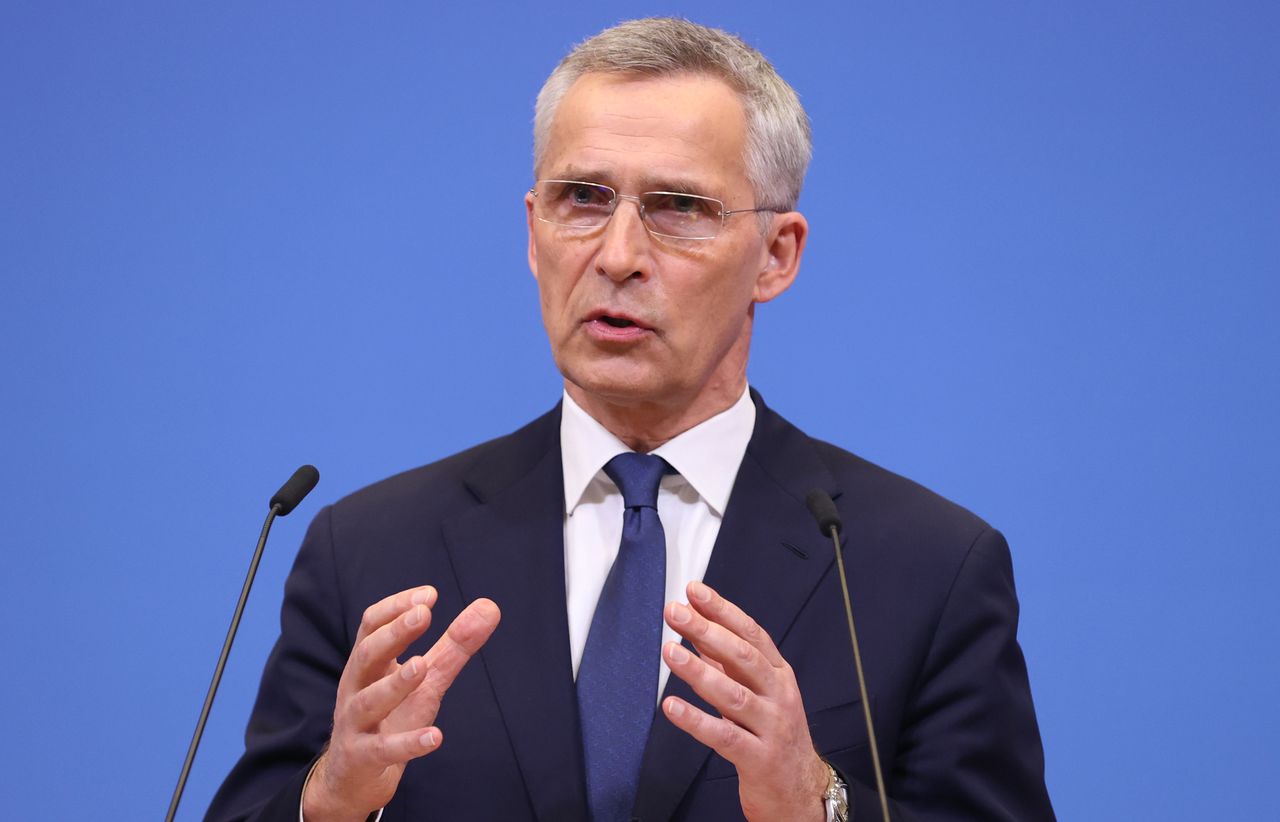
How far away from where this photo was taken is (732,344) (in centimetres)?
208

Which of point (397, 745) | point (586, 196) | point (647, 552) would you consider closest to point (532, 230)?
point (586, 196)

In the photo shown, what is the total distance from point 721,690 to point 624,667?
0.37 m

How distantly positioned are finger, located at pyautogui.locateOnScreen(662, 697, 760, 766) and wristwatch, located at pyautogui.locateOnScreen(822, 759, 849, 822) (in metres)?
0.15

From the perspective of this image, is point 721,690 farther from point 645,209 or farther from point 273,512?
point 645,209

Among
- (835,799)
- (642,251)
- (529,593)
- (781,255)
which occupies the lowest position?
(835,799)

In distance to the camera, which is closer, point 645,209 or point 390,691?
point 390,691

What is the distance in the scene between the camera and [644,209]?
76.5 inches

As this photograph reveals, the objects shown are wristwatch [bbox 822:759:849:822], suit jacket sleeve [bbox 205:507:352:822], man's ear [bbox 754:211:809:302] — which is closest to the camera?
wristwatch [bbox 822:759:849:822]

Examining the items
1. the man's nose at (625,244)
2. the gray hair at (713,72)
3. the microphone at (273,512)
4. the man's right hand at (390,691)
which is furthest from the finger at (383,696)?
the gray hair at (713,72)

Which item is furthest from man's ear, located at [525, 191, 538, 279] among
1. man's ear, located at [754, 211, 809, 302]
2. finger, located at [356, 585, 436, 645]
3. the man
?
finger, located at [356, 585, 436, 645]

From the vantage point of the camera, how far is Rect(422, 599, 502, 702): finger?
5.02ft

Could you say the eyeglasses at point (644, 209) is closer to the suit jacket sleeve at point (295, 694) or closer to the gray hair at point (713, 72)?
the gray hair at point (713, 72)

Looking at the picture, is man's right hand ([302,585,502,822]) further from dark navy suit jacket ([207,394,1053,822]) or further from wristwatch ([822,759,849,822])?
wristwatch ([822,759,849,822])

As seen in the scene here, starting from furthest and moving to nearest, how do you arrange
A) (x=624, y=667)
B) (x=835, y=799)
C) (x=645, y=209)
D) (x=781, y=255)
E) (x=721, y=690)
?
1. (x=781, y=255)
2. (x=645, y=209)
3. (x=624, y=667)
4. (x=835, y=799)
5. (x=721, y=690)
